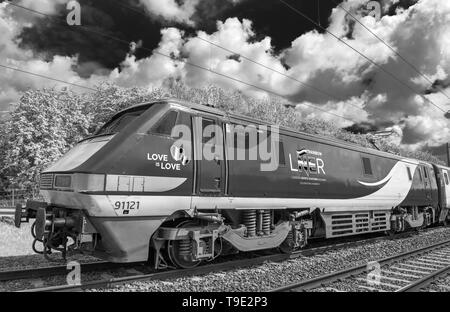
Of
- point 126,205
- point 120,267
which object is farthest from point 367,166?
point 126,205

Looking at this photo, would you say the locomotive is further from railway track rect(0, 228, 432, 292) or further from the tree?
the tree

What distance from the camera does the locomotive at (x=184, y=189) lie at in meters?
6.59

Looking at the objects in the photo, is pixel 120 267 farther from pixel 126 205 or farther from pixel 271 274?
pixel 271 274

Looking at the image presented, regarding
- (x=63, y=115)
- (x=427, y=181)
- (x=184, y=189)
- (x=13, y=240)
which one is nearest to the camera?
(x=184, y=189)

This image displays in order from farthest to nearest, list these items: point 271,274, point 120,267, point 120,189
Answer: point 120,267
point 271,274
point 120,189

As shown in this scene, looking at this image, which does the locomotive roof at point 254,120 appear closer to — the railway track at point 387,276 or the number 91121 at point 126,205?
the number 91121 at point 126,205

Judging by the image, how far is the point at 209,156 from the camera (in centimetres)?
785

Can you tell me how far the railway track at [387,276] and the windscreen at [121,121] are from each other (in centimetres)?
424

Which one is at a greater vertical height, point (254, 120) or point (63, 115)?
point (63, 115)

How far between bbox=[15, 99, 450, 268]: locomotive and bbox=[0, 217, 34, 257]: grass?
260 centimetres

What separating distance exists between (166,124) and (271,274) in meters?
3.71

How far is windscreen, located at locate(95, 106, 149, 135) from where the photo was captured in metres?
7.92
